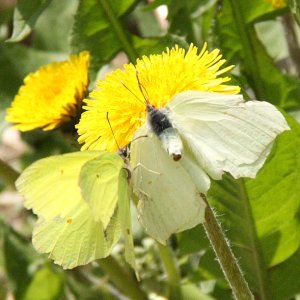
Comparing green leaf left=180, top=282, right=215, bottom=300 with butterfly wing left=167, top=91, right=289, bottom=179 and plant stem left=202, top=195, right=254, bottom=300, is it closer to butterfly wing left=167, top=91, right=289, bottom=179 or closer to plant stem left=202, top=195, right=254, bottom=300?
plant stem left=202, top=195, right=254, bottom=300

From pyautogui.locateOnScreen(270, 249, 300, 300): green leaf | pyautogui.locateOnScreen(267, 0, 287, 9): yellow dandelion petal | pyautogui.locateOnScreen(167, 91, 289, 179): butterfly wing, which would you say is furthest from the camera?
pyautogui.locateOnScreen(267, 0, 287, 9): yellow dandelion petal

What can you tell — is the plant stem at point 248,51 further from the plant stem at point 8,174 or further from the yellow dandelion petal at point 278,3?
the plant stem at point 8,174

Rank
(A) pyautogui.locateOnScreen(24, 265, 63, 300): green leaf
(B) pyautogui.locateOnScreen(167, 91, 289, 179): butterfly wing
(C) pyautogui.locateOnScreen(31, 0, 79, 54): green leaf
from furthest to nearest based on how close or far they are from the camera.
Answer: (C) pyautogui.locateOnScreen(31, 0, 79, 54): green leaf < (A) pyautogui.locateOnScreen(24, 265, 63, 300): green leaf < (B) pyautogui.locateOnScreen(167, 91, 289, 179): butterfly wing

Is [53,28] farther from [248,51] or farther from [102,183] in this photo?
[102,183]

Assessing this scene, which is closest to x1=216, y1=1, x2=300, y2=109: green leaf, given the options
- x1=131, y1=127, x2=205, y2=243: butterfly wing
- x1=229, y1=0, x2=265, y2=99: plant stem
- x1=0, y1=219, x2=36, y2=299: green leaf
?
x1=229, y1=0, x2=265, y2=99: plant stem

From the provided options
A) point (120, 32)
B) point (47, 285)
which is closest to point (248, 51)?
point (120, 32)

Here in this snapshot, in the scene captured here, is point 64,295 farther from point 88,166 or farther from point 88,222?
point 88,166

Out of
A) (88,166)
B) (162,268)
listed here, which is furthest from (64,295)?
(88,166)
